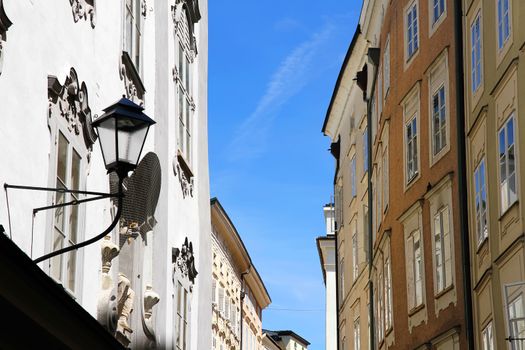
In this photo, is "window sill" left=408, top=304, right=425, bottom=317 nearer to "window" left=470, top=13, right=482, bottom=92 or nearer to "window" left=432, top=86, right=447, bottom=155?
"window" left=432, top=86, right=447, bottom=155

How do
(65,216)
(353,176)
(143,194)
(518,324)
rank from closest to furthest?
(65,216) < (143,194) < (518,324) < (353,176)

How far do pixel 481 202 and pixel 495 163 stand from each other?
1.49m

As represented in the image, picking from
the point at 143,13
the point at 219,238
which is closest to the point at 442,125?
the point at 143,13

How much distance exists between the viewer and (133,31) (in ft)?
48.8

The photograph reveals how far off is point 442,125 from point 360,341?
1425 cm

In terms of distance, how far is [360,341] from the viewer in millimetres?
36688

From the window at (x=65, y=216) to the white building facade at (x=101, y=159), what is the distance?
18 mm

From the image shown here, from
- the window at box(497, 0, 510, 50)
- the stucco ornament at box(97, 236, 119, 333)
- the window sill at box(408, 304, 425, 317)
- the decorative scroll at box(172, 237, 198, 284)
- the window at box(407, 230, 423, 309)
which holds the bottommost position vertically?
the stucco ornament at box(97, 236, 119, 333)

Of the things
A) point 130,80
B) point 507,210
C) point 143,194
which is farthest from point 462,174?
point 130,80

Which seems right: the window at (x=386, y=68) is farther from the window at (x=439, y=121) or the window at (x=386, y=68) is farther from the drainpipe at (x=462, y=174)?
the drainpipe at (x=462, y=174)

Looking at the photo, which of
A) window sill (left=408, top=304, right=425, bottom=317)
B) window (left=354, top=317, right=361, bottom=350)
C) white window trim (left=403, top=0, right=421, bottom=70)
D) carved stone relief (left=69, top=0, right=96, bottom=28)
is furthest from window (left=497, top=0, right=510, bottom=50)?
window (left=354, top=317, right=361, bottom=350)

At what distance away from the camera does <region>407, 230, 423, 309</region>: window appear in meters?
25.2

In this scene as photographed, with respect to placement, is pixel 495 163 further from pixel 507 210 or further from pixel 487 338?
pixel 487 338

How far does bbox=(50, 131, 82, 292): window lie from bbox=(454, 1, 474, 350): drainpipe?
10822 millimetres
